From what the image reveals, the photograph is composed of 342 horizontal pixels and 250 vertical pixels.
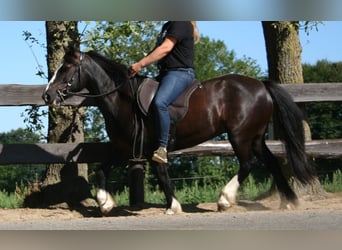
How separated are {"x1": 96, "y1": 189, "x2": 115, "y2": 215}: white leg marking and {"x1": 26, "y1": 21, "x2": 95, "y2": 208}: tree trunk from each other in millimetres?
1127

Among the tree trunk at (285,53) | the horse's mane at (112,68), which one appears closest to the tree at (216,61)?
the tree trunk at (285,53)

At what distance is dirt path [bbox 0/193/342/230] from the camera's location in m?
6.58

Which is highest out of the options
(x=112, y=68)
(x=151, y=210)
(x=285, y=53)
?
(x=285, y=53)

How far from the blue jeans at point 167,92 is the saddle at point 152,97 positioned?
8cm

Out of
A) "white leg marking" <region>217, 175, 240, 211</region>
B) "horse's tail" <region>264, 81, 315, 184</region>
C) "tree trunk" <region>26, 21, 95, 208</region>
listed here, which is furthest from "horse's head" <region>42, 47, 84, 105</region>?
"horse's tail" <region>264, 81, 315, 184</region>

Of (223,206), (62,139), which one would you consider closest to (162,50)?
(223,206)

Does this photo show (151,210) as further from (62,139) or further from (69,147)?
(62,139)

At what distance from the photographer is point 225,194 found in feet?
26.9

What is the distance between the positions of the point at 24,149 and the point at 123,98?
1.72 metres

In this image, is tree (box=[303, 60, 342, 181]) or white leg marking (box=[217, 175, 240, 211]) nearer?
white leg marking (box=[217, 175, 240, 211])

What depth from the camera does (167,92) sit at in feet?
25.9

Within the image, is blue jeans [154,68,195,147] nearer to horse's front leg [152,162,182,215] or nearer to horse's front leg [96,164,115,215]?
horse's front leg [152,162,182,215]

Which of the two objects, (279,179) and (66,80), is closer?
(66,80)

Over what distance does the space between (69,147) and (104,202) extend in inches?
46.7
